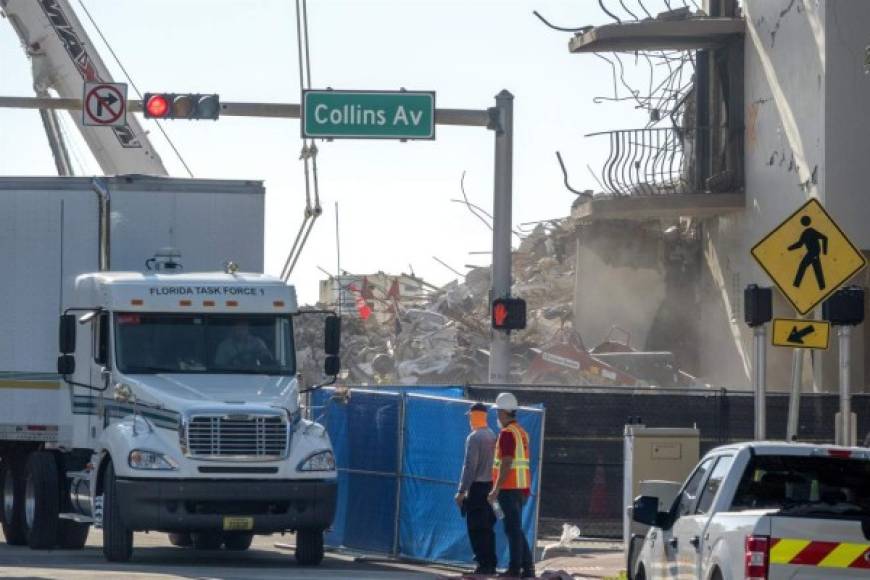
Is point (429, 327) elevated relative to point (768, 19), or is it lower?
lower

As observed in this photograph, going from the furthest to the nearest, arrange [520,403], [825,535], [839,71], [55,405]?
1. [839,71]
2. [520,403]
3. [55,405]
4. [825,535]

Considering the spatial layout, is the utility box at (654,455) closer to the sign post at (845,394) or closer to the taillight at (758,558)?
the sign post at (845,394)

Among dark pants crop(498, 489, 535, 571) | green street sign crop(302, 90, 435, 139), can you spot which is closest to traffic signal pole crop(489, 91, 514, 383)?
green street sign crop(302, 90, 435, 139)

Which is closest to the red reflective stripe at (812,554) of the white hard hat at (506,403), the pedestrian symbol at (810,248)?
the pedestrian symbol at (810,248)

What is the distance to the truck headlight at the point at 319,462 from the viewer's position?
744 inches

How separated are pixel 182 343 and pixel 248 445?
5.11ft

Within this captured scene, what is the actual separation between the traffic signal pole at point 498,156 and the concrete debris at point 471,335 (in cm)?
747

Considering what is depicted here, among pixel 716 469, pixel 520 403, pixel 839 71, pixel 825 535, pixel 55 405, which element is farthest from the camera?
pixel 839 71

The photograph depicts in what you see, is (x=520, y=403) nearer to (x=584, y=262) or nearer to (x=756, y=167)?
(x=756, y=167)

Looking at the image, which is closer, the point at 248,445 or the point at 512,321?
the point at 248,445

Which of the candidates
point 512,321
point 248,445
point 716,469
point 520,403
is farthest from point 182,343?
point 716,469

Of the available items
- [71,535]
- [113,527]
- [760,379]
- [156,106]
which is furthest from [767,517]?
[156,106]

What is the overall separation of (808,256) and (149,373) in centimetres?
687

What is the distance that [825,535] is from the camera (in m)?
10.7
